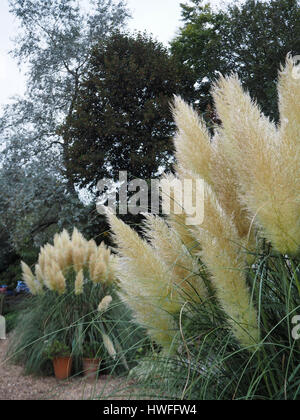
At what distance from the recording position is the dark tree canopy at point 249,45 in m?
11.6

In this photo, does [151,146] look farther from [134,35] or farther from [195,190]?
[195,190]

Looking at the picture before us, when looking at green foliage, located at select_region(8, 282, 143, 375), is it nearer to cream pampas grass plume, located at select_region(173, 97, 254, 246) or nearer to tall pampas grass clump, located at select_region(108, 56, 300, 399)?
tall pampas grass clump, located at select_region(108, 56, 300, 399)

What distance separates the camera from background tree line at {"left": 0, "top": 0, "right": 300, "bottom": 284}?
385 inches

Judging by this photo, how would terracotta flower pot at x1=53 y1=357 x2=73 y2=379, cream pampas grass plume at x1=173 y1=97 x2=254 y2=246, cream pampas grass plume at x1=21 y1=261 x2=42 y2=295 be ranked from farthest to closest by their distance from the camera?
cream pampas grass plume at x1=21 y1=261 x2=42 y2=295
terracotta flower pot at x1=53 y1=357 x2=73 y2=379
cream pampas grass plume at x1=173 y1=97 x2=254 y2=246

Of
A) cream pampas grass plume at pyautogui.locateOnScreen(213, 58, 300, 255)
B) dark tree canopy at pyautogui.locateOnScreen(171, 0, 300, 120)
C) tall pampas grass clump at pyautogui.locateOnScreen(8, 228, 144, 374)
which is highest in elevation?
dark tree canopy at pyautogui.locateOnScreen(171, 0, 300, 120)

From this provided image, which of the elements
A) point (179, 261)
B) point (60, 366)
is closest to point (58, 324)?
point (60, 366)

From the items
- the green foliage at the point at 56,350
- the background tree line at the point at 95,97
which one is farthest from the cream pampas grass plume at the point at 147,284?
the background tree line at the point at 95,97

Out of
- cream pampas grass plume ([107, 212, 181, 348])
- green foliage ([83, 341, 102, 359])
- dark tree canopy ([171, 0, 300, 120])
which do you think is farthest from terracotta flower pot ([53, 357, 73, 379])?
dark tree canopy ([171, 0, 300, 120])

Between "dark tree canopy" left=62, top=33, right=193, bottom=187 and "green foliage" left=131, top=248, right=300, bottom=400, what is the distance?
8304 mm

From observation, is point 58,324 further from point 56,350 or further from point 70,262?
point 70,262

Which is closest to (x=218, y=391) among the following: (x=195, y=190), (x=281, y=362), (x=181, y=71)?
(x=281, y=362)

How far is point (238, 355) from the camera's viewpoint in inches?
45.6

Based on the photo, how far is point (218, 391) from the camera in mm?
1150

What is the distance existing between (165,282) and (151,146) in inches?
349
